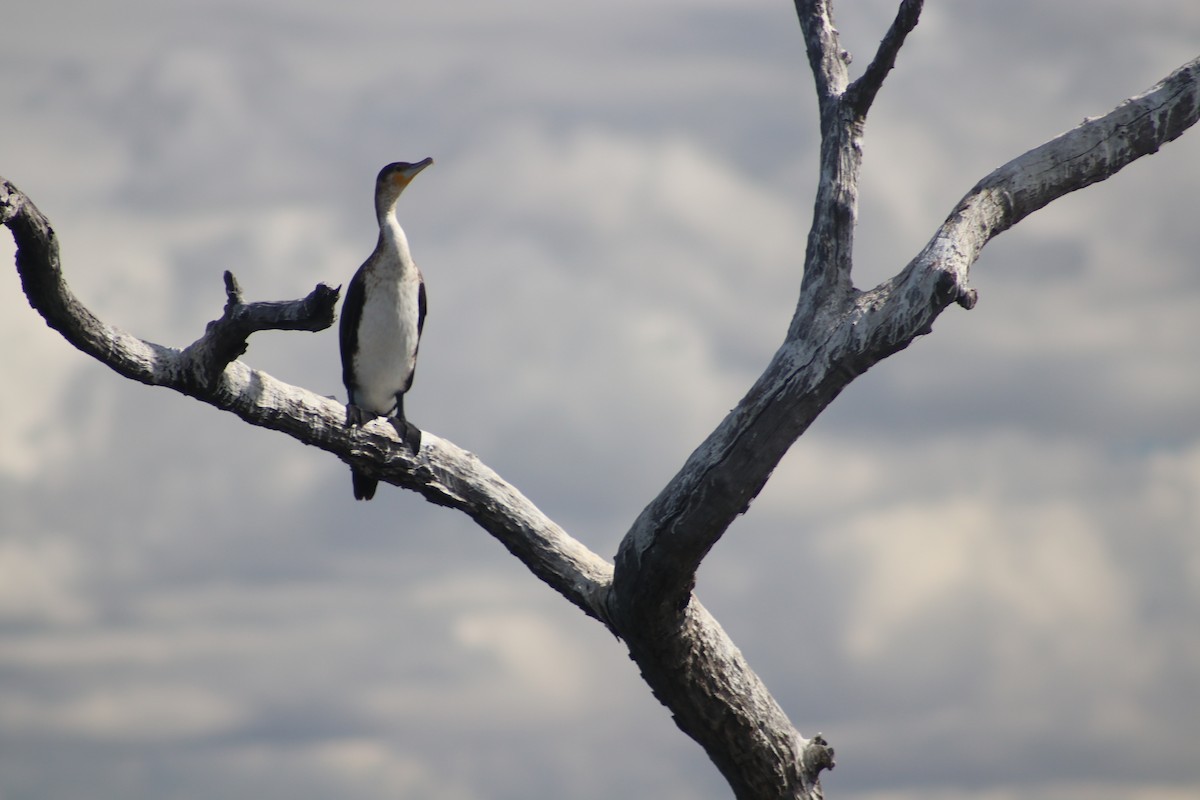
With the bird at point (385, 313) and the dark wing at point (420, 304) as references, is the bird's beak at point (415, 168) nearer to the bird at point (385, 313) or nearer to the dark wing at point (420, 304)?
the bird at point (385, 313)

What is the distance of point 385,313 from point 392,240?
51 cm

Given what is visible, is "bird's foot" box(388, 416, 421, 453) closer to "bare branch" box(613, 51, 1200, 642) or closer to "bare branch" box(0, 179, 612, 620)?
"bare branch" box(0, 179, 612, 620)

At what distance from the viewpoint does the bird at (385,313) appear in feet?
30.7

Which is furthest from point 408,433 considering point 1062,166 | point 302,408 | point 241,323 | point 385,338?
point 1062,166

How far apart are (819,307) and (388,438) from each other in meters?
2.64

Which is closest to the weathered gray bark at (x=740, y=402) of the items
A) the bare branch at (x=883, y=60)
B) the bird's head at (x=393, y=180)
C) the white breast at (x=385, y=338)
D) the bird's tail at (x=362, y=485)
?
the bare branch at (x=883, y=60)

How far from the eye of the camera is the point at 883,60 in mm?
7035

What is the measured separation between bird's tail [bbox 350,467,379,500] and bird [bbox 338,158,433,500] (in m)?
0.87

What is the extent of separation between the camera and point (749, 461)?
641cm

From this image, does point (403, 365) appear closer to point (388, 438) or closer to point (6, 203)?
point (388, 438)

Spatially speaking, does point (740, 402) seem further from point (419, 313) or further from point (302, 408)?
point (419, 313)

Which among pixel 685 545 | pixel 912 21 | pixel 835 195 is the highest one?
pixel 912 21

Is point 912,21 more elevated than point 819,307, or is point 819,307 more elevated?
point 912,21

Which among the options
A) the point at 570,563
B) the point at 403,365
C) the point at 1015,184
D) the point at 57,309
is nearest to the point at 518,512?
the point at 570,563
